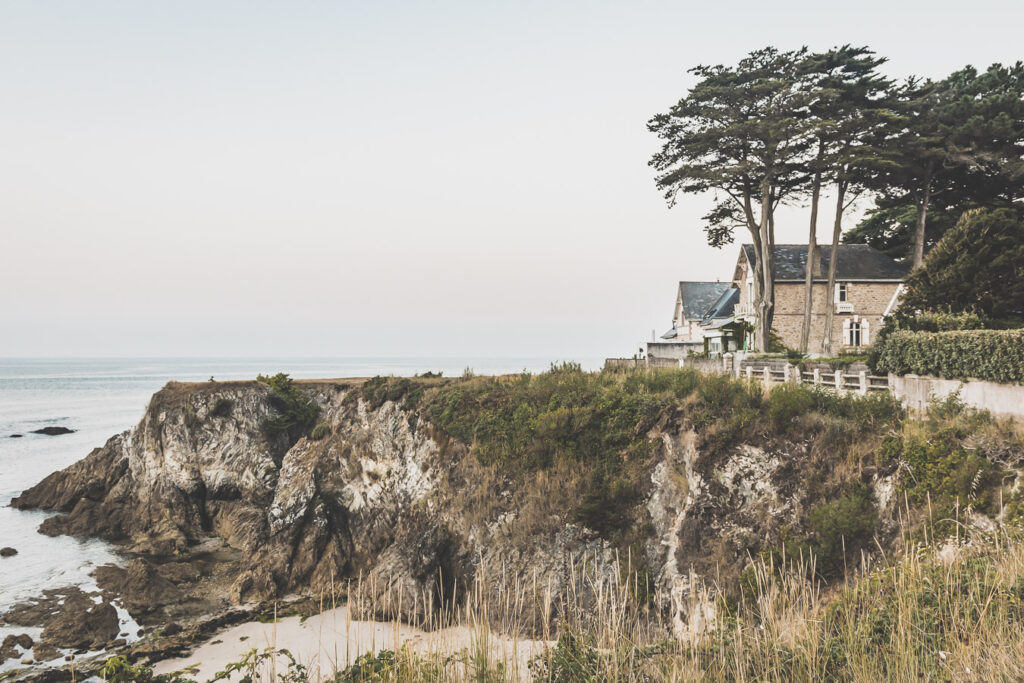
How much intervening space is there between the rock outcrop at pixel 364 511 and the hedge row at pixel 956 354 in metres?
5.23

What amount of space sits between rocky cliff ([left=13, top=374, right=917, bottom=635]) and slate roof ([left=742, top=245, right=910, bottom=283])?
24.3 meters

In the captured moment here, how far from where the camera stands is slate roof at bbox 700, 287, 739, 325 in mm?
45250

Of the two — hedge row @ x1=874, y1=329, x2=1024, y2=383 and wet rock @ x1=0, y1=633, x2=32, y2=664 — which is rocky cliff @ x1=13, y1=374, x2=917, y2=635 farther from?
hedge row @ x1=874, y1=329, x2=1024, y2=383

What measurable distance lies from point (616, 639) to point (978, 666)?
2566 mm

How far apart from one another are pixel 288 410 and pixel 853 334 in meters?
33.4

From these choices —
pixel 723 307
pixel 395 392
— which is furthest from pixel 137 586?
pixel 723 307

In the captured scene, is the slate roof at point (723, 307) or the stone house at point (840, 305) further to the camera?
the slate roof at point (723, 307)

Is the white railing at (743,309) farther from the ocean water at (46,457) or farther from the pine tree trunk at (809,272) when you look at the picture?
the ocean water at (46,457)

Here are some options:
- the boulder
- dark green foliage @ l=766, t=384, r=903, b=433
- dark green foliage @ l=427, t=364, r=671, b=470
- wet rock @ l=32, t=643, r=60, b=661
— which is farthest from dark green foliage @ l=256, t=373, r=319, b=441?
dark green foliage @ l=766, t=384, r=903, b=433

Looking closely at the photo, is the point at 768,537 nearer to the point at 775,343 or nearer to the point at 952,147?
the point at 775,343

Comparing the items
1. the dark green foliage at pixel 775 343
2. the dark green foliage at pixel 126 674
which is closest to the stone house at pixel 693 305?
the dark green foliage at pixel 775 343

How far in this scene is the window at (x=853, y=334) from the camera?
3588 cm

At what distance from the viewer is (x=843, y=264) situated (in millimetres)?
36906

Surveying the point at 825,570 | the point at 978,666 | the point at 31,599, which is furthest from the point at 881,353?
the point at 31,599
